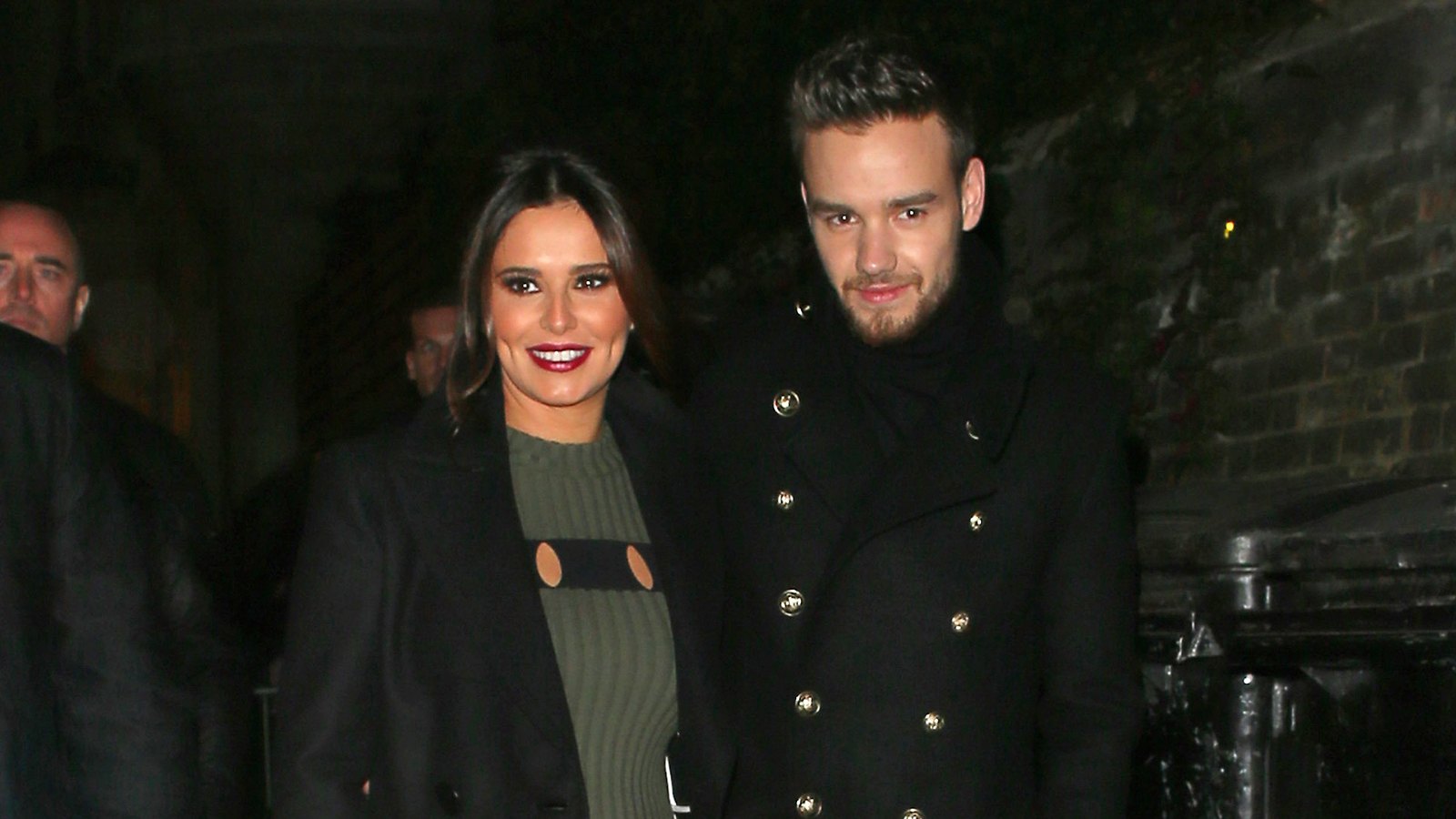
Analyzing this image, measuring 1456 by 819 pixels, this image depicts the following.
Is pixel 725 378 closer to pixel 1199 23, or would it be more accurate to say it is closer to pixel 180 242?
pixel 1199 23

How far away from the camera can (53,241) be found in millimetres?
5711

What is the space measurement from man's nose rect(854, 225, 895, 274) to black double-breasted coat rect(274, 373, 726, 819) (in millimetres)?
609

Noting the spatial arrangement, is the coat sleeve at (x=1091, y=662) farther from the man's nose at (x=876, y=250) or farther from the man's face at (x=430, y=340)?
the man's face at (x=430, y=340)

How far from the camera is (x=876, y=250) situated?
347 cm

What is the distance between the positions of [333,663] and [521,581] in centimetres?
32

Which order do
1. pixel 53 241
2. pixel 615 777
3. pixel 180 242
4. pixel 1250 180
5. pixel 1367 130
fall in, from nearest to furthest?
pixel 615 777, pixel 53 241, pixel 1367 130, pixel 1250 180, pixel 180 242

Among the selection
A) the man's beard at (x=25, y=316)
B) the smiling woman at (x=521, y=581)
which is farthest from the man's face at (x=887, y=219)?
the man's beard at (x=25, y=316)

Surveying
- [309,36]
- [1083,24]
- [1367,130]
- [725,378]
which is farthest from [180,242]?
[725,378]

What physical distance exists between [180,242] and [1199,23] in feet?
57.0

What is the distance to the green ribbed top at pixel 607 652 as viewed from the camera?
135 inches

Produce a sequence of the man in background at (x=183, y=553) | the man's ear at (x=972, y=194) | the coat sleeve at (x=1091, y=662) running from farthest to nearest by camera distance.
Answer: the man in background at (x=183, y=553)
the man's ear at (x=972, y=194)
the coat sleeve at (x=1091, y=662)

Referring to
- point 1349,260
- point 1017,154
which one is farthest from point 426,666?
point 1017,154

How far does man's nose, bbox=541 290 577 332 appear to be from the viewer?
3607 mm

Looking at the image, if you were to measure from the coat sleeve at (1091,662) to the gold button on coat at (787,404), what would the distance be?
1.61 feet
